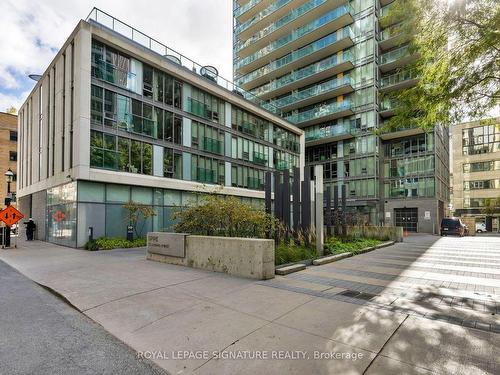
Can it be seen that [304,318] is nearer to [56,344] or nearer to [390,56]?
[56,344]

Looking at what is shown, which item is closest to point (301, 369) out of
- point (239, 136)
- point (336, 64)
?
point (239, 136)

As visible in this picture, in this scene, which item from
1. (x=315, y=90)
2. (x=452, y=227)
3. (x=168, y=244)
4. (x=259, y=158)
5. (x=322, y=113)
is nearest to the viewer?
(x=168, y=244)

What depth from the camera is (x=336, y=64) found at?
38750mm

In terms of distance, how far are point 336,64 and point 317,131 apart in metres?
9.01

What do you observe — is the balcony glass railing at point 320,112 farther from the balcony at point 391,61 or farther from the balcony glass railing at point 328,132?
the balcony at point 391,61

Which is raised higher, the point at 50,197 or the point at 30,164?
the point at 30,164

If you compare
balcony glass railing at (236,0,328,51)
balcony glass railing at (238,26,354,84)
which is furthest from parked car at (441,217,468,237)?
balcony glass railing at (236,0,328,51)

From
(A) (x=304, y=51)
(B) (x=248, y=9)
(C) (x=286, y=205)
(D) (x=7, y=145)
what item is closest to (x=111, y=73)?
(C) (x=286, y=205)

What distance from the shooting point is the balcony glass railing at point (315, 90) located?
3903 cm

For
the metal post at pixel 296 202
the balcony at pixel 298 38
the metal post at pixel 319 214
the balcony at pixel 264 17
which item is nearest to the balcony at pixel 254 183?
the metal post at pixel 296 202

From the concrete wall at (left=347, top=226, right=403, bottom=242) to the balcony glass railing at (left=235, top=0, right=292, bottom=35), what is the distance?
37.2 metres

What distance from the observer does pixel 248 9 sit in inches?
1864

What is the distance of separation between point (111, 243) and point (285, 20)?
39.9m

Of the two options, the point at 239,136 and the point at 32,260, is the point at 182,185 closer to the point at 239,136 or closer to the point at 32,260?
the point at 239,136
